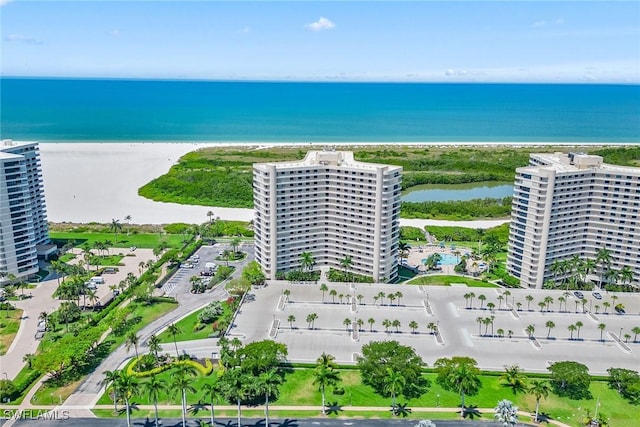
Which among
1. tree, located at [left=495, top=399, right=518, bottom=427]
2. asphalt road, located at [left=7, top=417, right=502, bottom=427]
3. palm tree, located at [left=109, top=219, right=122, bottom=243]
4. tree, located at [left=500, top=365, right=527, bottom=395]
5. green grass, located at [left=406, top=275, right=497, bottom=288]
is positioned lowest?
asphalt road, located at [left=7, top=417, right=502, bottom=427]

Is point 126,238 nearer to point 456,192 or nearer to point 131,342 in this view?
point 131,342

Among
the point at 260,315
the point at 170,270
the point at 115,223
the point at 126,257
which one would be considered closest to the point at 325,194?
the point at 260,315

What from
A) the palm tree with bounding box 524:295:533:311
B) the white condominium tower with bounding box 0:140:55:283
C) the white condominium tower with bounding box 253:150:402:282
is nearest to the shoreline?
the white condominium tower with bounding box 0:140:55:283

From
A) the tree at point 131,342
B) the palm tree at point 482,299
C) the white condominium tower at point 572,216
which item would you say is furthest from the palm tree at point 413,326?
the tree at point 131,342

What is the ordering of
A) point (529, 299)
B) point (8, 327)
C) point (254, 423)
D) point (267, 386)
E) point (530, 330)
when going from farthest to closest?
point (529, 299) < point (8, 327) < point (530, 330) < point (254, 423) < point (267, 386)

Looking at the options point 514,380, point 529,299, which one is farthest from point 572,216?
point 514,380

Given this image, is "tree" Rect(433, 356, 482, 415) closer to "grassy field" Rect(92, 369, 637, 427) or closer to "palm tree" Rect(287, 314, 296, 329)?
"grassy field" Rect(92, 369, 637, 427)
